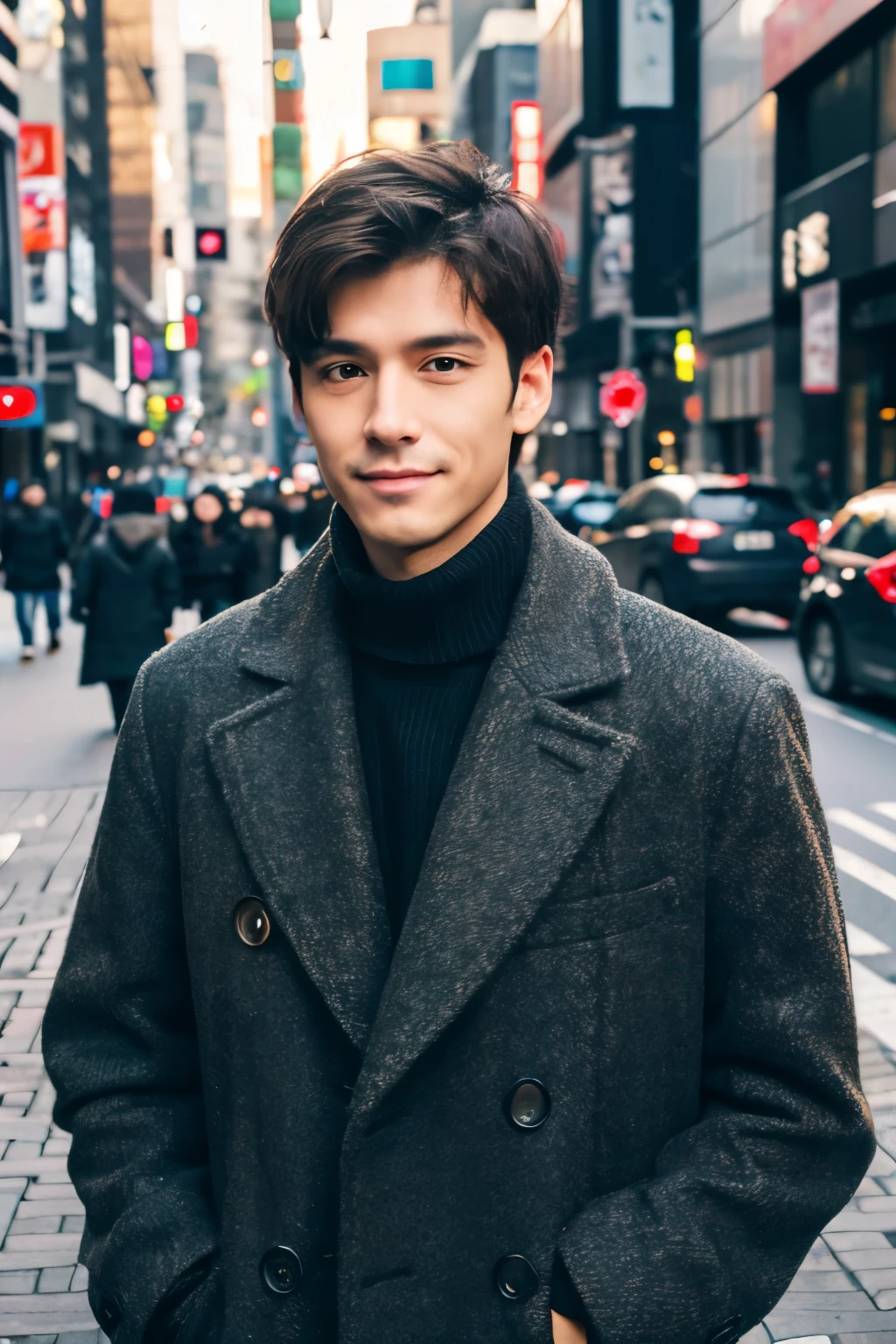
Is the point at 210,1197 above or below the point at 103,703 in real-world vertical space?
above

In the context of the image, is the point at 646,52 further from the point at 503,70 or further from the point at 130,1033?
the point at 130,1033

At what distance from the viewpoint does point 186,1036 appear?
2.02m

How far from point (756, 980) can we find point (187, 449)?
95.8m

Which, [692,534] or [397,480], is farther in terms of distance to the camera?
[692,534]

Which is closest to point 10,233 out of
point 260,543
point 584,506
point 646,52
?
point 646,52

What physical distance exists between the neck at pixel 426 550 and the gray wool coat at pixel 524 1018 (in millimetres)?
95

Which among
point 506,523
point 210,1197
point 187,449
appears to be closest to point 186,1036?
point 210,1197

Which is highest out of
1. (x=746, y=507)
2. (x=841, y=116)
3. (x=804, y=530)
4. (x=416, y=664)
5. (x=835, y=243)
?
(x=841, y=116)

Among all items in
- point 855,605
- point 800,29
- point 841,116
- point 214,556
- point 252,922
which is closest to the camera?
point 252,922

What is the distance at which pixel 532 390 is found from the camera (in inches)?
77.0

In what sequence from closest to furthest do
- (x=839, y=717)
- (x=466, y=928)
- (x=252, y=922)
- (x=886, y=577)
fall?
1. (x=466, y=928)
2. (x=252, y=922)
3. (x=886, y=577)
4. (x=839, y=717)

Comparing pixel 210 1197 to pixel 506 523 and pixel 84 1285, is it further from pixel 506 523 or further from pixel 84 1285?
pixel 84 1285

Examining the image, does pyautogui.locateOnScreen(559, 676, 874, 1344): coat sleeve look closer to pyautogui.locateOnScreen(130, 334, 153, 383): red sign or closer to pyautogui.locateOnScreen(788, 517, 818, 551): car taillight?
pyautogui.locateOnScreen(788, 517, 818, 551): car taillight

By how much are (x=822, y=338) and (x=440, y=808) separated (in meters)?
23.1
